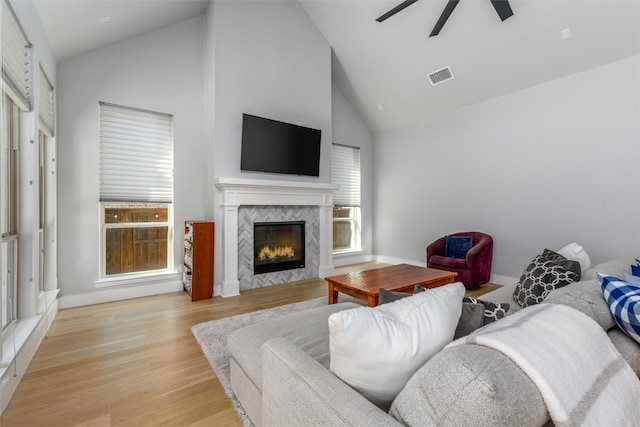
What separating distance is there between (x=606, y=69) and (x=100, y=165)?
6049 mm

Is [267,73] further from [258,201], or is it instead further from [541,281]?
[541,281]

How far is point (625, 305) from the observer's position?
114cm

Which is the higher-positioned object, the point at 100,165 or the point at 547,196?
the point at 100,165

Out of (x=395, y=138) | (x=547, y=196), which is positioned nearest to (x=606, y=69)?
(x=547, y=196)

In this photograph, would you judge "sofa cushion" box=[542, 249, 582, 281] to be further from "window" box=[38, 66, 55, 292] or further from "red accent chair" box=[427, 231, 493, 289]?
"window" box=[38, 66, 55, 292]

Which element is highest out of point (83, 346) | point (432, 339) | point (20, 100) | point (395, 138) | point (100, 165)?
point (395, 138)

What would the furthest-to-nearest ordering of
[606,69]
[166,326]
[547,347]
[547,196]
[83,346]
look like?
[547,196] → [606,69] → [166,326] → [83,346] → [547,347]

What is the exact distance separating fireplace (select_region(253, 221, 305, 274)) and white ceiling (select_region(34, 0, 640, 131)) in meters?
→ 2.77

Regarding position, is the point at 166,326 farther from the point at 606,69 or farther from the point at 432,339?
the point at 606,69

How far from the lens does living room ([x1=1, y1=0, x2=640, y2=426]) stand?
335cm

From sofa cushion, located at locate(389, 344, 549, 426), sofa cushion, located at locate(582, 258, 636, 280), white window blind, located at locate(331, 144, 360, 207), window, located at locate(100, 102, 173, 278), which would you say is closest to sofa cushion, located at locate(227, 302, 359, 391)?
sofa cushion, located at locate(389, 344, 549, 426)

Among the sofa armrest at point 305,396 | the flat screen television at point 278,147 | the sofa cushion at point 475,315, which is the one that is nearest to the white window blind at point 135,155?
the flat screen television at point 278,147

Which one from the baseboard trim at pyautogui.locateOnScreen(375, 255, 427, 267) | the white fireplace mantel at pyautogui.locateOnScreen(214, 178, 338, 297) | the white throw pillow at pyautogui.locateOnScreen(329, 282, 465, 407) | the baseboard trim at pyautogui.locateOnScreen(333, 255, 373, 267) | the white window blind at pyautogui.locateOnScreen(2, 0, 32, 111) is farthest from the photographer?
the baseboard trim at pyautogui.locateOnScreen(333, 255, 373, 267)

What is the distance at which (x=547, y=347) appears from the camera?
2.59 ft
